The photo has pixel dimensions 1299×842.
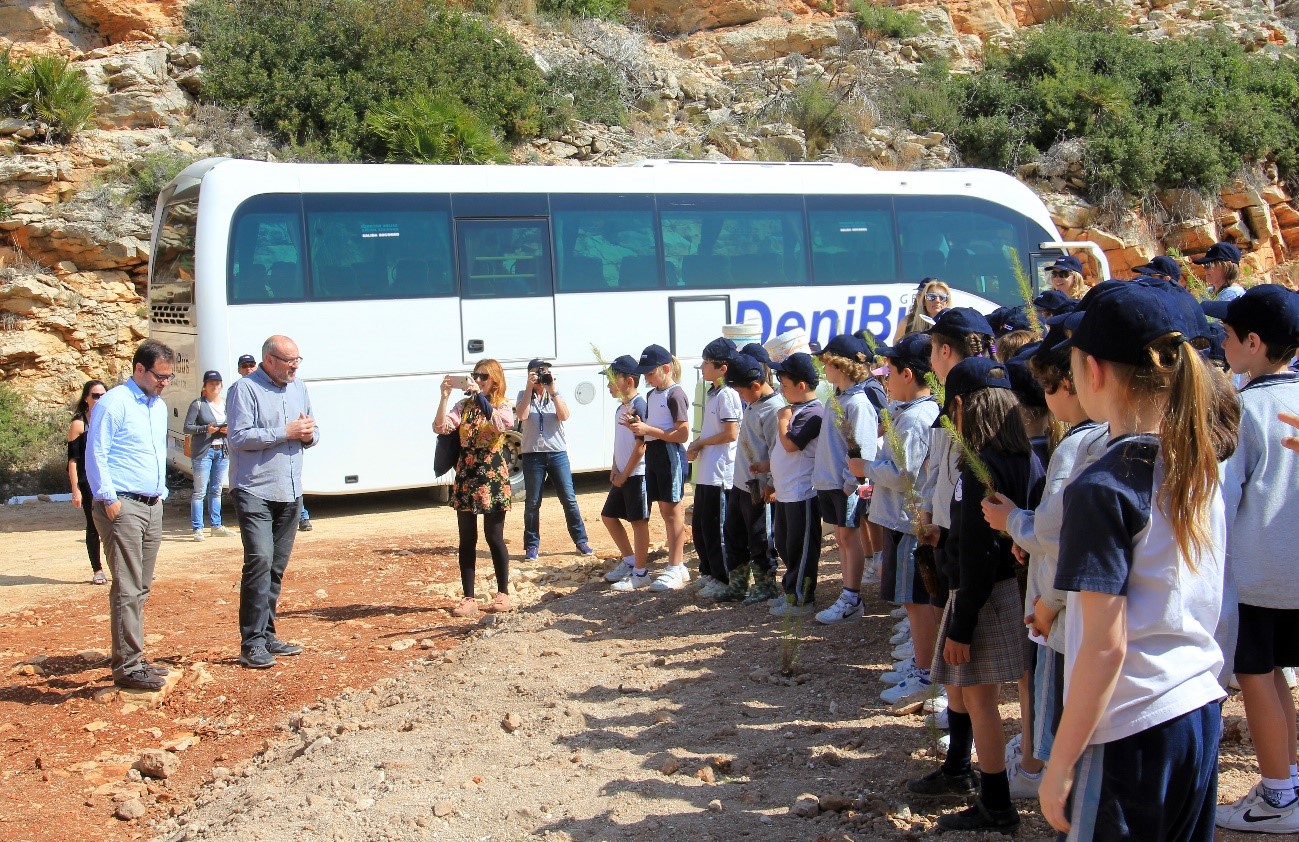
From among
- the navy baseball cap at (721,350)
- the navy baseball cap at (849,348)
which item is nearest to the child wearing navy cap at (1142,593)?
the navy baseball cap at (849,348)

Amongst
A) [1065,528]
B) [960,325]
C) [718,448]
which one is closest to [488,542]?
[718,448]

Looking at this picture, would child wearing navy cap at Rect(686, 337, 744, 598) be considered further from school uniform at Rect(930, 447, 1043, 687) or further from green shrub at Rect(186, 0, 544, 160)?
green shrub at Rect(186, 0, 544, 160)

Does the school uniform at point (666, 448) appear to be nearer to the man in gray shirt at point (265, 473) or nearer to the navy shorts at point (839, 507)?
the navy shorts at point (839, 507)

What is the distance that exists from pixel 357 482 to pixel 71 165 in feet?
30.8

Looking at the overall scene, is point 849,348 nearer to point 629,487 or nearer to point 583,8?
point 629,487

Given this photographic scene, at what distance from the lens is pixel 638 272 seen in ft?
45.3

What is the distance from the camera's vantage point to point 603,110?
971 inches

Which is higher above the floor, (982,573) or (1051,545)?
(1051,545)

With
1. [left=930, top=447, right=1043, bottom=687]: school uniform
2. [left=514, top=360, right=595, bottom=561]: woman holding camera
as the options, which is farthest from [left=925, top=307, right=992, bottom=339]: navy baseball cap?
[left=514, top=360, right=595, bottom=561]: woman holding camera

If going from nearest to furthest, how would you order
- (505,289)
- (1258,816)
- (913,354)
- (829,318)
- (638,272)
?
1. (1258,816)
2. (913,354)
3. (505,289)
4. (638,272)
5. (829,318)

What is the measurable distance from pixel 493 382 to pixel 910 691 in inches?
152

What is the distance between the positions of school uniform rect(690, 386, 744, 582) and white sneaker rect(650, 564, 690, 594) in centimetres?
24

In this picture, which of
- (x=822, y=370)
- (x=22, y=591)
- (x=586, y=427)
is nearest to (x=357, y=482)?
(x=586, y=427)

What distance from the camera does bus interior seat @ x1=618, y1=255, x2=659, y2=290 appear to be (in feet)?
45.1
